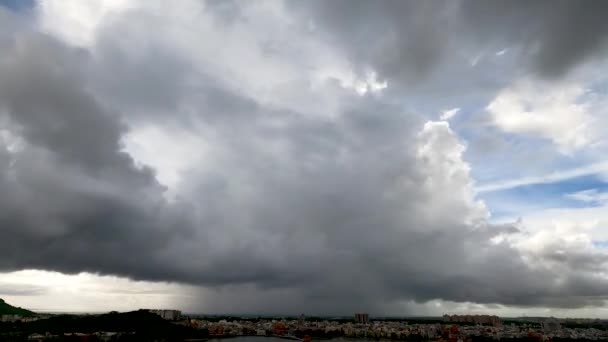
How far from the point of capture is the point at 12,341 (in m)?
74.8

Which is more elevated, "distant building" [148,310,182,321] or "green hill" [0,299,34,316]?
"green hill" [0,299,34,316]

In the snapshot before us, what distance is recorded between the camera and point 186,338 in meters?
110

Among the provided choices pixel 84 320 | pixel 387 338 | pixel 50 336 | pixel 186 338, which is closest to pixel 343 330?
pixel 387 338

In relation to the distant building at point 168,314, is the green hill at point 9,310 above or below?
above

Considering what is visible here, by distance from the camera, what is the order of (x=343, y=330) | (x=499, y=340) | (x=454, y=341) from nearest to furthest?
(x=454, y=341) < (x=499, y=340) < (x=343, y=330)

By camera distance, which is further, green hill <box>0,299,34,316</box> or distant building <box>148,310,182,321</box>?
distant building <box>148,310,182,321</box>

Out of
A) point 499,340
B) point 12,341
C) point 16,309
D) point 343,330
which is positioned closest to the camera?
point 12,341

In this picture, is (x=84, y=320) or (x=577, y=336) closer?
(x=84, y=320)

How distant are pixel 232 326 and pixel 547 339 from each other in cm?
10617

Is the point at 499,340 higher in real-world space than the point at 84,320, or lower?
lower

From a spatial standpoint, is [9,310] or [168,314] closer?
[9,310]

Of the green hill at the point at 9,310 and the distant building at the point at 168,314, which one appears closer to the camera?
the green hill at the point at 9,310

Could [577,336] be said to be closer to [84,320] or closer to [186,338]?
[186,338]

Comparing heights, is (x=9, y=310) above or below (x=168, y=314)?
above
